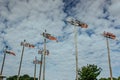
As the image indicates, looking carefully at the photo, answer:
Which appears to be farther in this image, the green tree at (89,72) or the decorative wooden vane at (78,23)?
the green tree at (89,72)

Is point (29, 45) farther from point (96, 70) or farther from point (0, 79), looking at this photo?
point (96, 70)

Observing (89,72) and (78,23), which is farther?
(89,72)

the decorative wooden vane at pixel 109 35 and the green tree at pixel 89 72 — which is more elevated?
the decorative wooden vane at pixel 109 35

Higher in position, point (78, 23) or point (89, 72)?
point (78, 23)

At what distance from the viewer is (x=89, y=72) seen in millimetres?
38812

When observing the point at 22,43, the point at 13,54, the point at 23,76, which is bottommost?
the point at 23,76

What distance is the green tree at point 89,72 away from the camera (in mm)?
38000

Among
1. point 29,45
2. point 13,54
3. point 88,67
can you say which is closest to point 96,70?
point 88,67

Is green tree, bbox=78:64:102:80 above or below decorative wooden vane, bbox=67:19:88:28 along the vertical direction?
below

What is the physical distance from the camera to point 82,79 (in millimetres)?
38406

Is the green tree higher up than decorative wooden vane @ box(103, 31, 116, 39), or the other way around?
decorative wooden vane @ box(103, 31, 116, 39)

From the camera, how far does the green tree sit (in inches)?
1496

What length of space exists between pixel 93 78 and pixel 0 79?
790 inches

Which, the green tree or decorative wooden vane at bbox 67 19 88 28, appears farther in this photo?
the green tree
